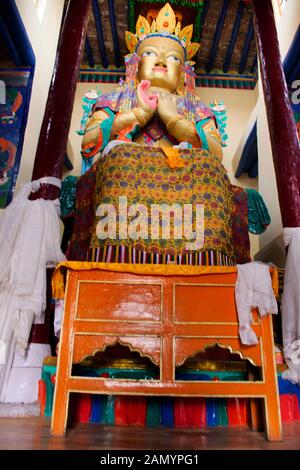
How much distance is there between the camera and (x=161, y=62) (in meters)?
3.72

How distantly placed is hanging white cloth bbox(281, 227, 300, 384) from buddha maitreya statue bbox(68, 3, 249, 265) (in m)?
0.42

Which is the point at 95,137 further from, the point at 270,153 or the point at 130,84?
the point at 270,153

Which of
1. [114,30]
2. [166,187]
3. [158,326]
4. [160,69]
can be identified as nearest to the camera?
[158,326]

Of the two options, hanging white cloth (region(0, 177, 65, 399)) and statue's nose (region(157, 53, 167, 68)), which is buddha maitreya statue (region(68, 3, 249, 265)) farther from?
hanging white cloth (region(0, 177, 65, 399))

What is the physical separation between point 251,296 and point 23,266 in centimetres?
106

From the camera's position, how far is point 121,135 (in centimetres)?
324

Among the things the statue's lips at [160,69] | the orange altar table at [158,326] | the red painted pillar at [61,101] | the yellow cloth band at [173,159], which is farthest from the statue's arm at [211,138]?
the orange altar table at [158,326]

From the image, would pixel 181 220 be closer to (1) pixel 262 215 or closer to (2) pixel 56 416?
(1) pixel 262 215

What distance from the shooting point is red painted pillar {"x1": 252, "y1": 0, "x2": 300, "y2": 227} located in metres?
2.21

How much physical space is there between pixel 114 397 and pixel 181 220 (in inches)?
43.9

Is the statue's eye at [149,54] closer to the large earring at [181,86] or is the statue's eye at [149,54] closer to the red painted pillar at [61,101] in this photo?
the large earring at [181,86]

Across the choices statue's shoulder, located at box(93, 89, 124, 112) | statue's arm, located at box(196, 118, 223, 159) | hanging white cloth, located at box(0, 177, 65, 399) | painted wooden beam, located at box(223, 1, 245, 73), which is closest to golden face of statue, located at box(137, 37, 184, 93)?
statue's shoulder, located at box(93, 89, 124, 112)

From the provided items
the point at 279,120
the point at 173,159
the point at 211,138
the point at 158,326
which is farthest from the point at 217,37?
the point at 158,326

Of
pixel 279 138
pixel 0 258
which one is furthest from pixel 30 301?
pixel 279 138
